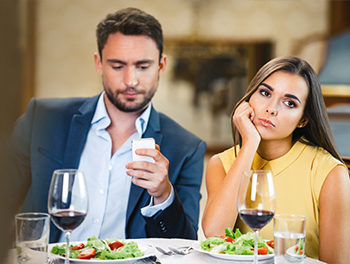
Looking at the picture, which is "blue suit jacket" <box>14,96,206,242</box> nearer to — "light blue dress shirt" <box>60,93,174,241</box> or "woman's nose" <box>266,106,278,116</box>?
"light blue dress shirt" <box>60,93,174,241</box>

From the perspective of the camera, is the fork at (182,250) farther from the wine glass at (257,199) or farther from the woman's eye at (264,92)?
the woman's eye at (264,92)

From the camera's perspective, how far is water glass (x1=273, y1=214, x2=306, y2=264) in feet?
2.76

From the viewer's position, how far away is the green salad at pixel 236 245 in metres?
1.03

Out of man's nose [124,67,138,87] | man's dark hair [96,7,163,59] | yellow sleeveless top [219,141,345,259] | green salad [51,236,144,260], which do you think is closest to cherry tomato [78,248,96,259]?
green salad [51,236,144,260]

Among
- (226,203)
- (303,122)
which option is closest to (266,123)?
(303,122)

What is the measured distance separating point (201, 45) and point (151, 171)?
414 cm

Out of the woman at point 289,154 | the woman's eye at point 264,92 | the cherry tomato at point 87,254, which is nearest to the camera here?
the cherry tomato at point 87,254

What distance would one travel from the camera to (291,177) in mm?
1496

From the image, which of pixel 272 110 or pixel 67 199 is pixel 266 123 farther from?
pixel 67 199

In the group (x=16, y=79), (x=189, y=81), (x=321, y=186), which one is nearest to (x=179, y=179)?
(x=321, y=186)

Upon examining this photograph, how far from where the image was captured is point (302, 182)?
1464mm

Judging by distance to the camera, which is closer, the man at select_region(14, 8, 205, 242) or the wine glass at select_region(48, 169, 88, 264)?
the wine glass at select_region(48, 169, 88, 264)

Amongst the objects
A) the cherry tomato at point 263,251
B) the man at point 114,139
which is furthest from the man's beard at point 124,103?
the cherry tomato at point 263,251

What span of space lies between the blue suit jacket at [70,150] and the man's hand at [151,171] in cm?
35
